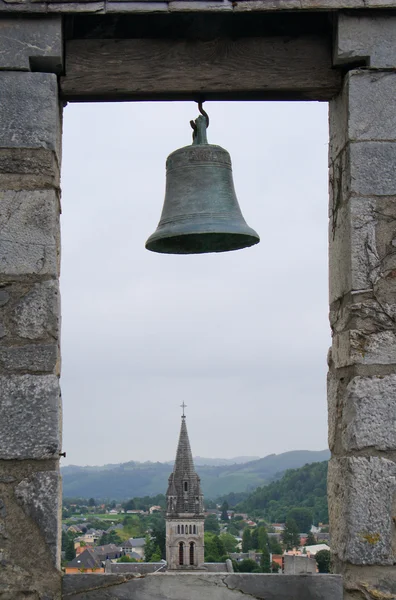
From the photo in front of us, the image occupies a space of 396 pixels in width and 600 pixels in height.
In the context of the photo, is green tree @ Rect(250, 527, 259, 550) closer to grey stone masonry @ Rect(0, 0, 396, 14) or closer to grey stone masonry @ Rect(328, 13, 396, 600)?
grey stone masonry @ Rect(328, 13, 396, 600)

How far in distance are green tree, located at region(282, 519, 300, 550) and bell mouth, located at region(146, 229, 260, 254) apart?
59.3m

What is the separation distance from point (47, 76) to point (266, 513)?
82053 mm

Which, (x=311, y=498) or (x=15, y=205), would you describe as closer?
(x=15, y=205)

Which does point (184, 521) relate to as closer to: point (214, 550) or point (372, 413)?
point (214, 550)

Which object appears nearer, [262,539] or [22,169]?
[22,169]

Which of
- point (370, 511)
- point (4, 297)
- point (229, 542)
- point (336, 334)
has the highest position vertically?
point (4, 297)

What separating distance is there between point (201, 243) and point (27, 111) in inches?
40.1

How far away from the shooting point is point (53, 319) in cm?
308

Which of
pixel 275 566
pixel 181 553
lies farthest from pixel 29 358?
pixel 181 553

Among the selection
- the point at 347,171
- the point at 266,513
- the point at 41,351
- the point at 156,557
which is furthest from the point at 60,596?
the point at 266,513

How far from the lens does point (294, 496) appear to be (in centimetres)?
6512

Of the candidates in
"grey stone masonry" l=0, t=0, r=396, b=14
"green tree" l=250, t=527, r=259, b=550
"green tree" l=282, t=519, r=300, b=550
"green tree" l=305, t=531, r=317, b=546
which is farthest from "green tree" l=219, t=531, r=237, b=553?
"grey stone masonry" l=0, t=0, r=396, b=14

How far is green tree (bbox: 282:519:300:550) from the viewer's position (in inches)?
2398

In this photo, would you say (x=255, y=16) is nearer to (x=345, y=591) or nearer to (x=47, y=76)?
(x=47, y=76)
